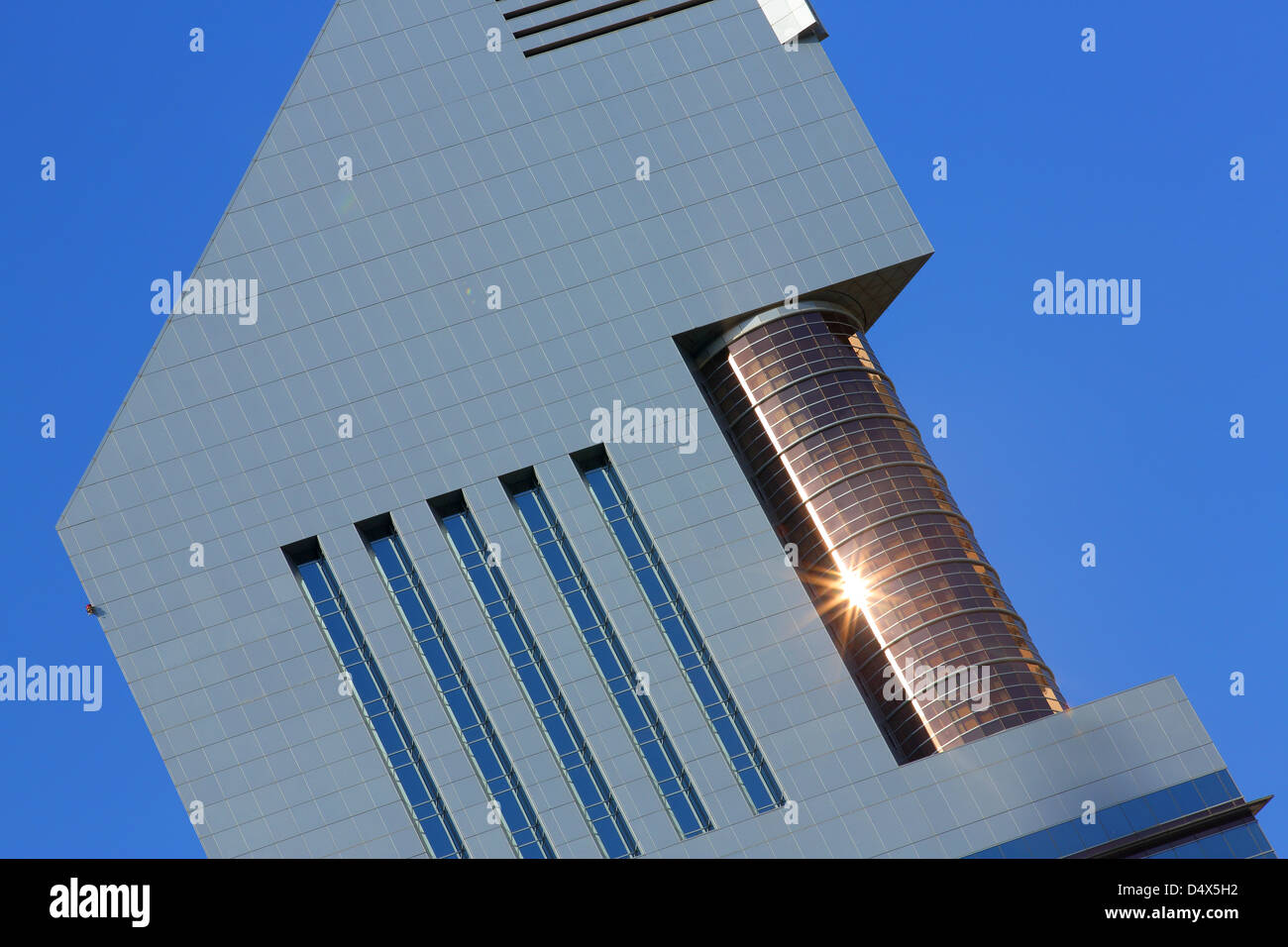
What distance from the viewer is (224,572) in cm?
7256

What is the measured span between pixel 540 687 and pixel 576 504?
8.98 m

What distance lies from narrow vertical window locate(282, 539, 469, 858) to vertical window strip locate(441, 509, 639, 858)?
5.71 m

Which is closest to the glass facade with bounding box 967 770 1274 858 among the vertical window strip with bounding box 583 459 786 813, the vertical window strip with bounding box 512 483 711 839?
the vertical window strip with bounding box 583 459 786 813

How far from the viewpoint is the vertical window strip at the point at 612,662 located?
68625 mm

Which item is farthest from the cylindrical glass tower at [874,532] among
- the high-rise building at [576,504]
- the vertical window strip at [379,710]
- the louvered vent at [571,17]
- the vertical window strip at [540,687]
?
the vertical window strip at [379,710]

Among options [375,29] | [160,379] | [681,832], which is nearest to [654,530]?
[681,832]

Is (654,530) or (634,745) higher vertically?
(654,530)

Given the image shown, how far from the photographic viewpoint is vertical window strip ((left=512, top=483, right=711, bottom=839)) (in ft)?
225

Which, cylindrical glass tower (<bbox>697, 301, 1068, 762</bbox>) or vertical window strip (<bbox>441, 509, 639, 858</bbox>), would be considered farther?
cylindrical glass tower (<bbox>697, 301, 1068, 762</bbox>)

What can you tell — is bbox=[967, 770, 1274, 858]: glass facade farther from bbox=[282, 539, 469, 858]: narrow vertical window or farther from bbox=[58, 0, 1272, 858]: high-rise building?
bbox=[282, 539, 469, 858]: narrow vertical window

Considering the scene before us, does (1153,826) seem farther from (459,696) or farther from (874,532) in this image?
(459,696)

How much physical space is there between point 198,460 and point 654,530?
73.0ft

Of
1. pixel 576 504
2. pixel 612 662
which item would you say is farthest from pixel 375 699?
pixel 576 504
